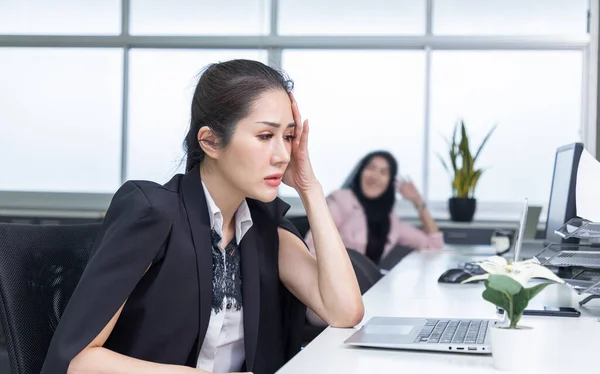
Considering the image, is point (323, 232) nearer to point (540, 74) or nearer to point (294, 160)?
point (294, 160)

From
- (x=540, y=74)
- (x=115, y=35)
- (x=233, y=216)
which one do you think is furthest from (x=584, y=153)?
(x=115, y=35)

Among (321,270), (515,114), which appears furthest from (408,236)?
(321,270)

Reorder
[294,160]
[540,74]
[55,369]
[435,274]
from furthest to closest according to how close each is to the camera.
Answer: [540,74] → [435,274] → [294,160] → [55,369]

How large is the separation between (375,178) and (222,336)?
355 cm

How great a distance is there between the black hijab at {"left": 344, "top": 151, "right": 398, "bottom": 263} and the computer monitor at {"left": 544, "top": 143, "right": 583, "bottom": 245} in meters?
2.18

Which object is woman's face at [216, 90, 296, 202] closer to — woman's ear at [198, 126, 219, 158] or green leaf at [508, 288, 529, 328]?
woman's ear at [198, 126, 219, 158]

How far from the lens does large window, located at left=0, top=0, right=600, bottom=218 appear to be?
6.49 metres

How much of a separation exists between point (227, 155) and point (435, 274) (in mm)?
1452

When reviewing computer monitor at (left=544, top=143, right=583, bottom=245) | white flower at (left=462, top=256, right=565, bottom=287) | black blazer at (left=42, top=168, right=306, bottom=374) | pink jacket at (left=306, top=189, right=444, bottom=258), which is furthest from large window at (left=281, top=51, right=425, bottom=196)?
white flower at (left=462, top=256, right=565, bottom=287)

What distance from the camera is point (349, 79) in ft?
21.9

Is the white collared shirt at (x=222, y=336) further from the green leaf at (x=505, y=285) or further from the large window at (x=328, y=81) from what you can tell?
the large window at (x=328, y=81)

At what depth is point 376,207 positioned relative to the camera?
16.8 feet

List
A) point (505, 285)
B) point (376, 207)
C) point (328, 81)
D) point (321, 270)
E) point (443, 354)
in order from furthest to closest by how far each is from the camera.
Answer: point (328, 81) < point (376, 207) < point (321, 270) < point (443, 354) < point (505, 285)

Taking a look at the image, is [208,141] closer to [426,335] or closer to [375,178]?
[426,335]
